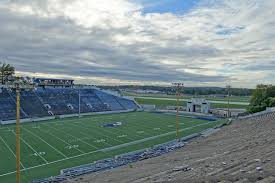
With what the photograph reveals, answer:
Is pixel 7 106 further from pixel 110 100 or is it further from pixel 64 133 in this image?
pixel 110 100

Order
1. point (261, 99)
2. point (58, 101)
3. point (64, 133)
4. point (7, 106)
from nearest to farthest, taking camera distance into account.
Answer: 1. point (64, 133)
2. point (7, 106)
3. point (261, 99)
4. point (58, 101)

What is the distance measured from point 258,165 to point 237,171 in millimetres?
1163

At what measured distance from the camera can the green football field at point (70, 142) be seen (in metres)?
20.6

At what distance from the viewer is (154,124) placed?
4088 cm

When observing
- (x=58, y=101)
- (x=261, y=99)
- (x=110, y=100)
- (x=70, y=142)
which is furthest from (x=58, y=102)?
(x=261, y=99)

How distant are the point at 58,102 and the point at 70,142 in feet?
88.1

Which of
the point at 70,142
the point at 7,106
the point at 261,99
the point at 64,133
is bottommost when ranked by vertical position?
the point at 70,142

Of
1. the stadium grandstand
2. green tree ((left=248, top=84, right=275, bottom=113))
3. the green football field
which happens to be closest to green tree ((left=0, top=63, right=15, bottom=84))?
the stadium grandstand

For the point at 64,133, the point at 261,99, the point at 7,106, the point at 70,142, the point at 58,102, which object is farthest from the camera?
the point at 58,102

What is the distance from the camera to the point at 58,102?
176 ft

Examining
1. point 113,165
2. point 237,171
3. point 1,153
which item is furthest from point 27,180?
point 237,171

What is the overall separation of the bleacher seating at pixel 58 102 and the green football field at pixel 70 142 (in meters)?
8.44

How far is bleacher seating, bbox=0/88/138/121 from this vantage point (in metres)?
46.3

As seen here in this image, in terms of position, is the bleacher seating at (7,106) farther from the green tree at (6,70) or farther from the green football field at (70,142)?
the green tree at (6,70)
